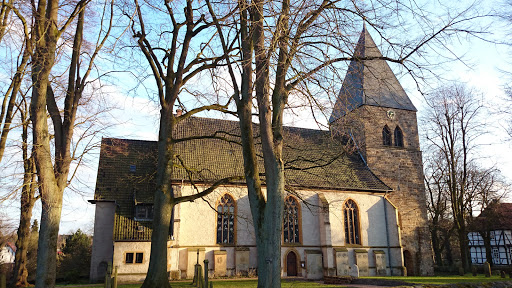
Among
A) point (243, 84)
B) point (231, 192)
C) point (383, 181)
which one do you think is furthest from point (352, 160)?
point (243, 84)

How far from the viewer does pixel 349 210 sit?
25734 millimetres

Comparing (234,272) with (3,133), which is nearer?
(3,133)

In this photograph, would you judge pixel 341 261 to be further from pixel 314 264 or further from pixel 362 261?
pixel 362 261

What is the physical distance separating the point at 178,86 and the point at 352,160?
1941 centimetres

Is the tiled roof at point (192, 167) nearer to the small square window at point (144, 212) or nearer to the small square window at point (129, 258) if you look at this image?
the small square window at point (144, 212)

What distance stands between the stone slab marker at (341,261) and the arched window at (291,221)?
8.07 feet

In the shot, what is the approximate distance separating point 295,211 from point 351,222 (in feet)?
13.5

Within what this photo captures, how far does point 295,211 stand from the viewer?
24.3 meters

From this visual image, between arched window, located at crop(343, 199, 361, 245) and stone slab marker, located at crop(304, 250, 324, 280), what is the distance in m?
2.75

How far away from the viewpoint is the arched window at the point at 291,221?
78.0 ft

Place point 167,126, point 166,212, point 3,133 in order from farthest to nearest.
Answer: point 3,133 → point 167,126 → point 166,212

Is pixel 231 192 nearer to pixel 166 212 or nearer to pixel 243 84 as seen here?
pixel 166 212

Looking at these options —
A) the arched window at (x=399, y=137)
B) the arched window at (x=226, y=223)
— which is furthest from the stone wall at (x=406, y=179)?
the arched window at (x=226, y=223)

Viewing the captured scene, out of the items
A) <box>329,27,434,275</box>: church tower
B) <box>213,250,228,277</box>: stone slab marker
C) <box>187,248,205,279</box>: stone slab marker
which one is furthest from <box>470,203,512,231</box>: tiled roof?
<box>187,248,205,279</box>: stone slab marker
